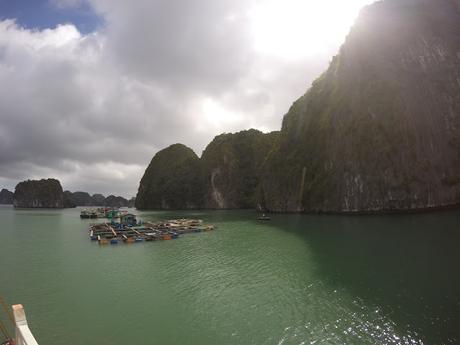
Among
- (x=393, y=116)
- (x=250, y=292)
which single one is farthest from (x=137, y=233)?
(x=393, y=116)

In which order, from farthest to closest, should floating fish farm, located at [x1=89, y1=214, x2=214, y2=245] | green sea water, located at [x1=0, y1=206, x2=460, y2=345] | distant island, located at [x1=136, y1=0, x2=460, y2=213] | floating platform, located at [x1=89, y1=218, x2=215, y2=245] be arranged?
distant island, located at [x1=136, y1=0, x2=460, y2=213]
floating fish farm, located at [x1=89, y1=214, x2=214, y2=245]
floating platform, located at [x1=89, y1=218, x2=215, y2=245]
green sea water, located at [x1=0, y1=206, x2=460, y2=345]

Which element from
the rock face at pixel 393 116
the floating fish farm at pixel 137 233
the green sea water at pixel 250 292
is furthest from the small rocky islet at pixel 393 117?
the floating fish farm at pixel 137 233

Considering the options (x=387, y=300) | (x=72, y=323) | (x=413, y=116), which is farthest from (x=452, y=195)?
(x=72, y=323)

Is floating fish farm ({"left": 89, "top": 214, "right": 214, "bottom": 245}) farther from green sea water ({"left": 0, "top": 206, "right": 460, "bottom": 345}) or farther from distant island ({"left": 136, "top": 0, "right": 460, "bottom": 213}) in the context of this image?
distant island ({"left": 136, "top": 0, "right": 460, "bottom": 213})

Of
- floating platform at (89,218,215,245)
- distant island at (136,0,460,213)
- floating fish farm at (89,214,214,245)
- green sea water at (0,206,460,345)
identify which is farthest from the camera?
distant island at (136,0,460,213)

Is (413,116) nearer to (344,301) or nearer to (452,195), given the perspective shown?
(452,195)

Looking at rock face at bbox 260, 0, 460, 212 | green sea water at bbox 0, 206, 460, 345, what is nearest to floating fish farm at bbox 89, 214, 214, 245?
green sea water at bbox 0, 206, 460, 345

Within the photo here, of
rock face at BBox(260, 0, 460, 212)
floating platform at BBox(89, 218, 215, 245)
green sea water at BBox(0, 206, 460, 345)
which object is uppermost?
rock face at BBox(260, 0, 460, 212)
